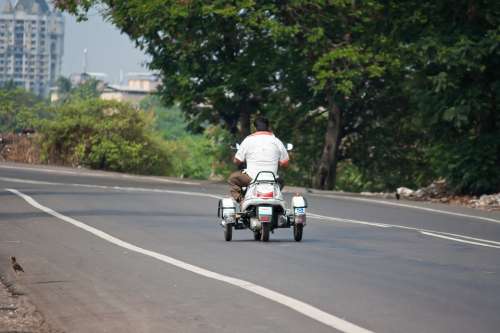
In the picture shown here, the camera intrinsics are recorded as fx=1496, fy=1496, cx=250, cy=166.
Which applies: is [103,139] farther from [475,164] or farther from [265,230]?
[265,230]

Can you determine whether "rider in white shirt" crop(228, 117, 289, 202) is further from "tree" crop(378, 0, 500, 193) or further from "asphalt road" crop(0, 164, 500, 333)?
"tree" crop(378, 0, 500, 193)

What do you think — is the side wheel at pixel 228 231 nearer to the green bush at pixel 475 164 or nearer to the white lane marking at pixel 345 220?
the white lane marking at pixel 345 220

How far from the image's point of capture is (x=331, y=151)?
2170 inches

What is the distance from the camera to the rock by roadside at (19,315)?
10562 mm

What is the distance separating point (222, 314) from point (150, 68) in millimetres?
43705

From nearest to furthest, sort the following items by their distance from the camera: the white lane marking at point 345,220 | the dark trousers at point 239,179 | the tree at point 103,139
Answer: the dark trousers at point 239,179, the white lane marking at point 345,220, the tree at point 103,139

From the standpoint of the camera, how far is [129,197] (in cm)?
3162

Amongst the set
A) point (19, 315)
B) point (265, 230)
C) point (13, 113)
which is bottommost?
point (19, 315)

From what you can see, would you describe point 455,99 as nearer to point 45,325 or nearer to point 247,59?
point 247,59

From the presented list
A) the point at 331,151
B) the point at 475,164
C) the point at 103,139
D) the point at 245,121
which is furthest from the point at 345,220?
the point at 103,139

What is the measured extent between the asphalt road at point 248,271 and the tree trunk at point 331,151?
26.8 metres

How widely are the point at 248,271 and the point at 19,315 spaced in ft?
12.3

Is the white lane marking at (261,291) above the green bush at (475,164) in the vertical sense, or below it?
below

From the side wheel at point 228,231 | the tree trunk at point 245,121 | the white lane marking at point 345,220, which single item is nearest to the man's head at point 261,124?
the side wheel at point 228,231
